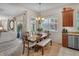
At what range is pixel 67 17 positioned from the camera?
7.00 feet

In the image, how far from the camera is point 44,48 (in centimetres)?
218

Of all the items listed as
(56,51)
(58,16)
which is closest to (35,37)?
(56,51)

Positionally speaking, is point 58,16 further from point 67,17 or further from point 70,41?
point 70,41

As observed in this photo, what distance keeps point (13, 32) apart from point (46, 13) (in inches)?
27.9

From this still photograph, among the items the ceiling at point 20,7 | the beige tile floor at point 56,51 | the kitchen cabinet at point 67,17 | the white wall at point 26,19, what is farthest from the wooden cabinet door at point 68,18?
the white wall at point 26,19

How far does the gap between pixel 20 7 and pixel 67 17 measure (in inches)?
35.2

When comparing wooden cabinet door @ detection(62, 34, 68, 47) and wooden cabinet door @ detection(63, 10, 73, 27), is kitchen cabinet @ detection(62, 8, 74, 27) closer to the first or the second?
wooden cabinet door @ detection(63, 10, 73, 27)

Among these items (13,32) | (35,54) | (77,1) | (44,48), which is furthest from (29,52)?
(77,1)

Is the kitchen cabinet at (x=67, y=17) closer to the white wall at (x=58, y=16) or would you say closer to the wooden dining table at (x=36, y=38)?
the white wall at (x=58, y=16)

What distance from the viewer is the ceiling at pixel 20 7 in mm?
2111

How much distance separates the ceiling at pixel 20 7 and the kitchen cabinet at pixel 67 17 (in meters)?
0.17

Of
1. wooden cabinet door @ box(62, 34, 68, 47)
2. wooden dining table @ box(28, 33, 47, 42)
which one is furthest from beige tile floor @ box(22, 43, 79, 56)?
wooden dining table @ box(28, 33, 47, 42)

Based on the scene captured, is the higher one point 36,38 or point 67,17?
point 67,17

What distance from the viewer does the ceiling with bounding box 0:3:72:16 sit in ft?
6.93
